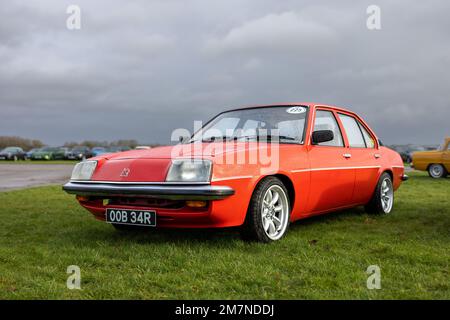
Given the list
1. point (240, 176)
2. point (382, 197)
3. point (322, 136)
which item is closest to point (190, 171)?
point (240, 176)

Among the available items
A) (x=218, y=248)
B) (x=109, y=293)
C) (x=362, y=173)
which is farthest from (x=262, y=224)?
(x=362, y=173)

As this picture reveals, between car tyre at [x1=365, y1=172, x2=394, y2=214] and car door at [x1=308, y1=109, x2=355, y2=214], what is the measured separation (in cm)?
78

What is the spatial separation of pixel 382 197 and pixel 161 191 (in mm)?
3761

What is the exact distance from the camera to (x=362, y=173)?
19.4ft

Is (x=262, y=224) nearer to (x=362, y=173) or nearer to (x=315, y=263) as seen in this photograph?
(x=315, y=263)

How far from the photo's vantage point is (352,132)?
20.1ft

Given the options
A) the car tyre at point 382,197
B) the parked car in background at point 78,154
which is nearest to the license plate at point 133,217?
the car tyre at point 382,197

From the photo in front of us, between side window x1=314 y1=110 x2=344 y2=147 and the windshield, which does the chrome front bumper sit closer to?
the windshield

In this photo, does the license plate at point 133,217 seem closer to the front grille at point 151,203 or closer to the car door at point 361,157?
the front grille at point 151,203

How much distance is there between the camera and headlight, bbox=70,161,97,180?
15.0 feet

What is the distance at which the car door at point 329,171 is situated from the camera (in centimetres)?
499

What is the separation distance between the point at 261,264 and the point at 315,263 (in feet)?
1.37

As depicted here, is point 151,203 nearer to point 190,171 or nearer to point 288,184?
point 190,171
